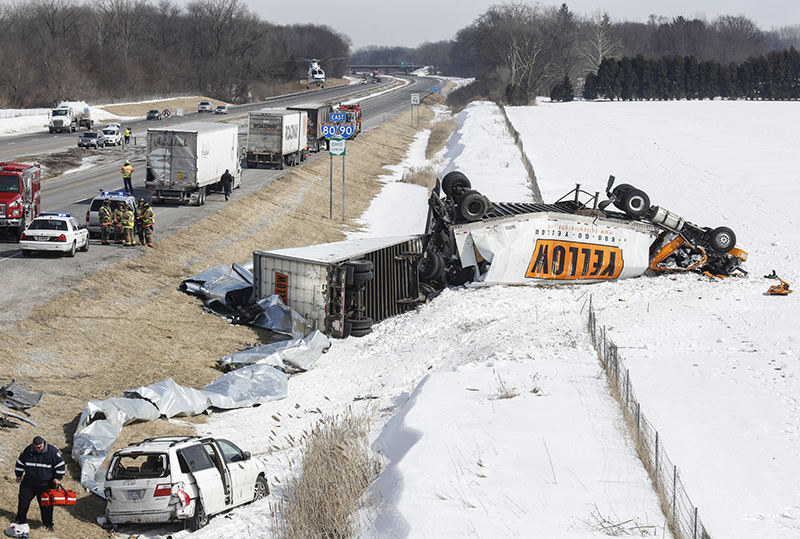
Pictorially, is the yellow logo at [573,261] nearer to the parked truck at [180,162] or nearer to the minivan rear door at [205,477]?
the minivan rear door at [205,477]

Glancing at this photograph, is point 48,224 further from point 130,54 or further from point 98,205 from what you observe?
point 130,54

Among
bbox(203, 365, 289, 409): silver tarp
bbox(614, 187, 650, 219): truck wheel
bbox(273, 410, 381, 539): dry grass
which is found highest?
bbox(614, 187, 650, 219): truck wheel

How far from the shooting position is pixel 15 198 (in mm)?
29547

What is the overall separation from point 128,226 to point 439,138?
195 feet

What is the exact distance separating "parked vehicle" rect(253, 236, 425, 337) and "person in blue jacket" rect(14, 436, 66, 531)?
11.4 meters

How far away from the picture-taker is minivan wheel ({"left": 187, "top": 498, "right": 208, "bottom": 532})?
12656 mm

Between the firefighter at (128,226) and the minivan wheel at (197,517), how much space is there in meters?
19.1

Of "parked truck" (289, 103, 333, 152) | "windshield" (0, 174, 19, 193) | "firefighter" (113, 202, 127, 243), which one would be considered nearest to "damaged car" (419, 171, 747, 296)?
"firefighter" (113, 202, 127, 243)

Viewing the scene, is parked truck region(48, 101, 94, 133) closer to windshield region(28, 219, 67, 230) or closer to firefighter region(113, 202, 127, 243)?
firefighter region(113, 202, 127, 243)

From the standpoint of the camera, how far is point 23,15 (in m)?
160

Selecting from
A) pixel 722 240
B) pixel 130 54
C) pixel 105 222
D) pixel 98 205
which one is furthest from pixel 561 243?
pixel 130 54

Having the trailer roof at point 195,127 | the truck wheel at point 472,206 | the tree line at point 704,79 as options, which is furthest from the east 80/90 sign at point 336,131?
the tree line at point 704,79

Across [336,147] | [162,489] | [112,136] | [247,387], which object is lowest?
[247,387]

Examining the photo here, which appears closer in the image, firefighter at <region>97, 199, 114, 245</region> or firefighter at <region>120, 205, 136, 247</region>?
firefighter at <region>120, 205, 136, 247</region>
